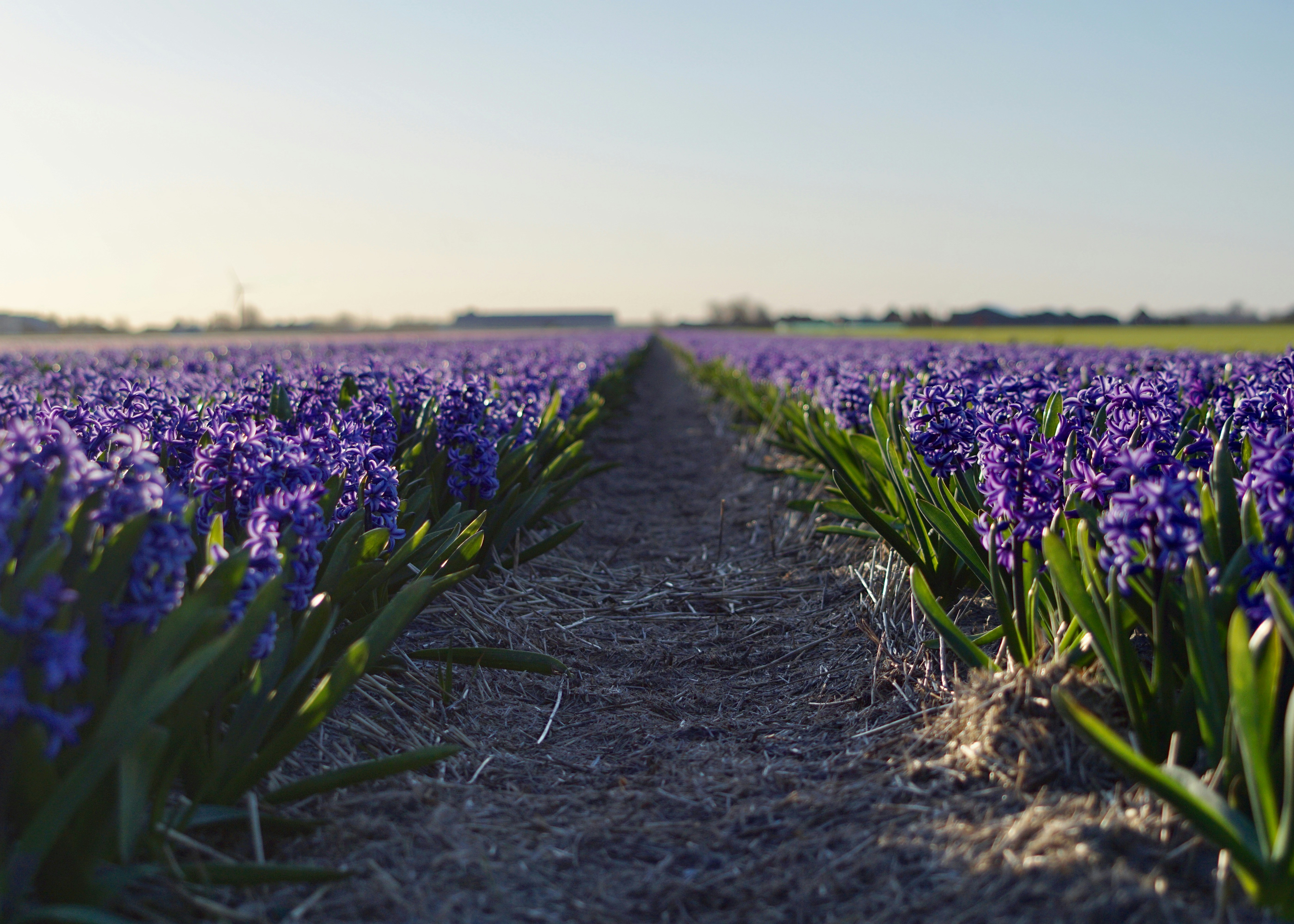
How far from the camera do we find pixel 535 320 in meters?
136

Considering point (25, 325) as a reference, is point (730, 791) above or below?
below

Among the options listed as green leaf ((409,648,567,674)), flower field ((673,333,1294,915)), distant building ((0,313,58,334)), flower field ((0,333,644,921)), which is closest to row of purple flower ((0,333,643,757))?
flower field ((0,333,644,921))

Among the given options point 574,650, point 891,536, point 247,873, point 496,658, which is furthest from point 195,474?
point 891,536

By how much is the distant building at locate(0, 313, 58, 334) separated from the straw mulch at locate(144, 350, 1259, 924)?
79795mm

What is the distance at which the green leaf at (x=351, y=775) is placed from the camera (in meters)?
2.41

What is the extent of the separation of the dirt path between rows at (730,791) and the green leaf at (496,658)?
0.11 m

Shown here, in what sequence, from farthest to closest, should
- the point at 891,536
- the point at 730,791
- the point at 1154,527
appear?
the point at 891,536 → the point at 730,791 → the point at 1154,527

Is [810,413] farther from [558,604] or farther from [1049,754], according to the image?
[1049,754]

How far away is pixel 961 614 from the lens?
3998mm

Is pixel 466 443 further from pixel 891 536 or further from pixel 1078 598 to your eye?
pixel 1078 598

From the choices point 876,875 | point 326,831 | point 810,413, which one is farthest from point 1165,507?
point 810,413

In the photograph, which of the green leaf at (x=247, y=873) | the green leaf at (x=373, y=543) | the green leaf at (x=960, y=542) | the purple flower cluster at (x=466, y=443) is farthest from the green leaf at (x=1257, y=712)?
the purple flower cluster at (x=466, y=443)

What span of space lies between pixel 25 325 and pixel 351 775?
9172 cm

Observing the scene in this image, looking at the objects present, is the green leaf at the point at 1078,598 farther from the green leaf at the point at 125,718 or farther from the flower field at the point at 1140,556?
the green leaf at the point at 125,718
